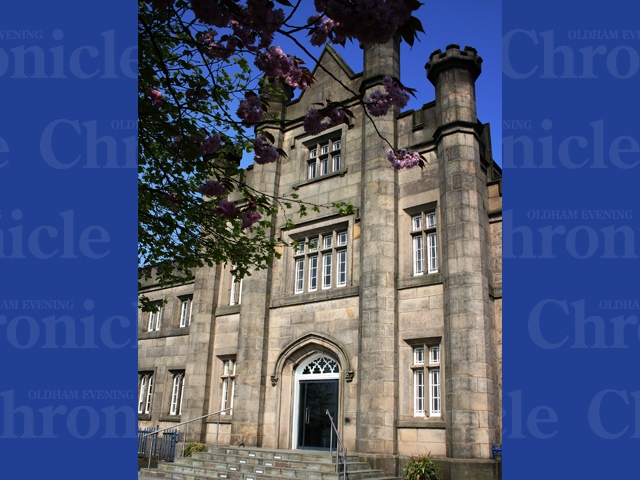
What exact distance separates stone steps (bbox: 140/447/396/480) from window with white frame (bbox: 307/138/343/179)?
861 cm

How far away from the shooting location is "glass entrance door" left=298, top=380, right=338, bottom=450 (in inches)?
624

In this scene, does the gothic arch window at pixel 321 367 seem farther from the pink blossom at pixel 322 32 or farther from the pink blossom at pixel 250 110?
the pink blossom at pixel 322 32

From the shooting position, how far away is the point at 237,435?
1655 cm

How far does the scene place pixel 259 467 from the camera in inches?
528

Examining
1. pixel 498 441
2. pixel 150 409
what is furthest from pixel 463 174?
pixel 150 409

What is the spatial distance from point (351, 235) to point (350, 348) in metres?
3.25

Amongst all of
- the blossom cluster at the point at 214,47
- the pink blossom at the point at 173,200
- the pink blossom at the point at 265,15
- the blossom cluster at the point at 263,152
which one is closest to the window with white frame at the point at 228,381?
the pink blossom at the point at 173,200

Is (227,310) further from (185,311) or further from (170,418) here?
(170,418)

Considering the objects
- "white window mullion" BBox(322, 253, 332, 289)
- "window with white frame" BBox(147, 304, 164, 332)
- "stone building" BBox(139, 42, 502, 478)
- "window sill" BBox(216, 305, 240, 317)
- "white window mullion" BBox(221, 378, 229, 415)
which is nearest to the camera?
"stone building" BBox(139, 42, 502, 478)

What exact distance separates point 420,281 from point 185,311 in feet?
37.2

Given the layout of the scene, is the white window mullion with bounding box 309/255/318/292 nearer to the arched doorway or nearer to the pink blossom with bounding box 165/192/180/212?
the arched doorway

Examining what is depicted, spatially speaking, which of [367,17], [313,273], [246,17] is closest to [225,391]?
[313,273]

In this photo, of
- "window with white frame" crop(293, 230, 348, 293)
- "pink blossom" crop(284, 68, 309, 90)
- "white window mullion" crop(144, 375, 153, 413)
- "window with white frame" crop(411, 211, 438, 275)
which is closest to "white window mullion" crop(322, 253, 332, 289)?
"window with white frame" crop(293, 230, 348, 293)

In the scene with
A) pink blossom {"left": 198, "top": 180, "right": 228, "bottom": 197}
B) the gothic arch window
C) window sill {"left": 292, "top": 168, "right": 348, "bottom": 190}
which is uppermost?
window sill {"left": 292, "top": 168, "right": 348, "bottom": 190}
